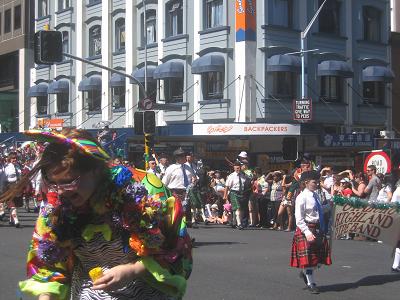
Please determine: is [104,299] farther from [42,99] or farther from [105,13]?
[42,99]

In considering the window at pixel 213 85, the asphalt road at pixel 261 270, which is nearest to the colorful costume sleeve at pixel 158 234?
the asphalt road at pixel 261 270

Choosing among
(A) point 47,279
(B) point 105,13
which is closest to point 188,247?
(A) point 47,279

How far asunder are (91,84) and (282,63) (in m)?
11.9

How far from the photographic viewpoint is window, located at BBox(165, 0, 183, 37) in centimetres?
3228

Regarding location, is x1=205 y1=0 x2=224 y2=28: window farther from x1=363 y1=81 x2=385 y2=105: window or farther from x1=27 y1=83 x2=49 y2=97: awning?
x1=27 y1=83 x2=49 y2=97: awning

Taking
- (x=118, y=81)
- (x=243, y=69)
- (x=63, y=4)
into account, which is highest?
(x=63, y=4)

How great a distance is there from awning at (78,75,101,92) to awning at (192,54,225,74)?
8.38 m

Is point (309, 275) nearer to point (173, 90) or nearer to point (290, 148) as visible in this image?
point (290, 148)

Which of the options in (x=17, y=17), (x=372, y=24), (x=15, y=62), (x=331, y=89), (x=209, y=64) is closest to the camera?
(x=209, y=64)

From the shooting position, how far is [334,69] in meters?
30.6

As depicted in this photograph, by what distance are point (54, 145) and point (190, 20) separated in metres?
29.0

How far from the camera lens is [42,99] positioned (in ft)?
138

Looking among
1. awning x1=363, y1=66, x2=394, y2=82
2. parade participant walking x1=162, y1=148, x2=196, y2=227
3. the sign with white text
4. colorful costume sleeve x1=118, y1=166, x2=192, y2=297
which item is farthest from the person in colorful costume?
awning x1=363, y1=66, x2=394, y2=82

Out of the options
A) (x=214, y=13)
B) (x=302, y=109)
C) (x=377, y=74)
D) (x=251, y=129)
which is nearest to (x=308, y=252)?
(x=251, y=129)
